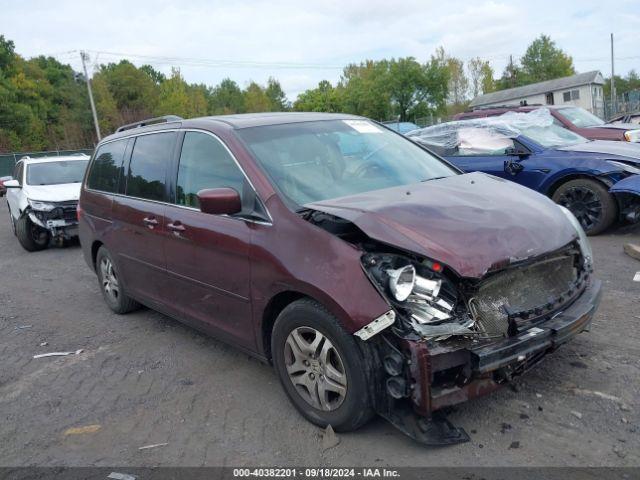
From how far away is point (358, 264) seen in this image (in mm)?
2906

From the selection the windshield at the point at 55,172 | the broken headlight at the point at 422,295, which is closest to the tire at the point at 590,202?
the broken headlight at the point at 422,295

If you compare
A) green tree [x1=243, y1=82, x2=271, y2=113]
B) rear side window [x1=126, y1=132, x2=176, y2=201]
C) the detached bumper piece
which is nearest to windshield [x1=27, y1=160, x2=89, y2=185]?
rear side window [x1=126, y1=132, x2=176, y2=201]

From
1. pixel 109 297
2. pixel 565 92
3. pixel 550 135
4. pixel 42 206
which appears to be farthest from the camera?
pixel 565 92

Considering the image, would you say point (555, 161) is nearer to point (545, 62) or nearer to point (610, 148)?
point (610, 148)

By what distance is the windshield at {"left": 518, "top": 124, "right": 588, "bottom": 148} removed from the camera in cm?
830

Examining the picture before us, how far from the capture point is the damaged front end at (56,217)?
9797 mm

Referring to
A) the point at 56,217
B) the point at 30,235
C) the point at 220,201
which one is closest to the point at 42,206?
the point at 56,217

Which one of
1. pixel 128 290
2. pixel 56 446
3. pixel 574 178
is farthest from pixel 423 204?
pixel 574 178

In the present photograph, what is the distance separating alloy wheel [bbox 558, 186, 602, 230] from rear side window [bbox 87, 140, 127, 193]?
18.4ft

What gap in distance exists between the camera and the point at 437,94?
5222 cm

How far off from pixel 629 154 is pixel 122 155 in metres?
6.43

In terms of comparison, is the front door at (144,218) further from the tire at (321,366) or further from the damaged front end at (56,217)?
the damaged front end at (56,217)

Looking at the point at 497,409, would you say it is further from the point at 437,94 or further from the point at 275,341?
the point at 437,94

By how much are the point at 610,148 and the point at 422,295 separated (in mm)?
6222
